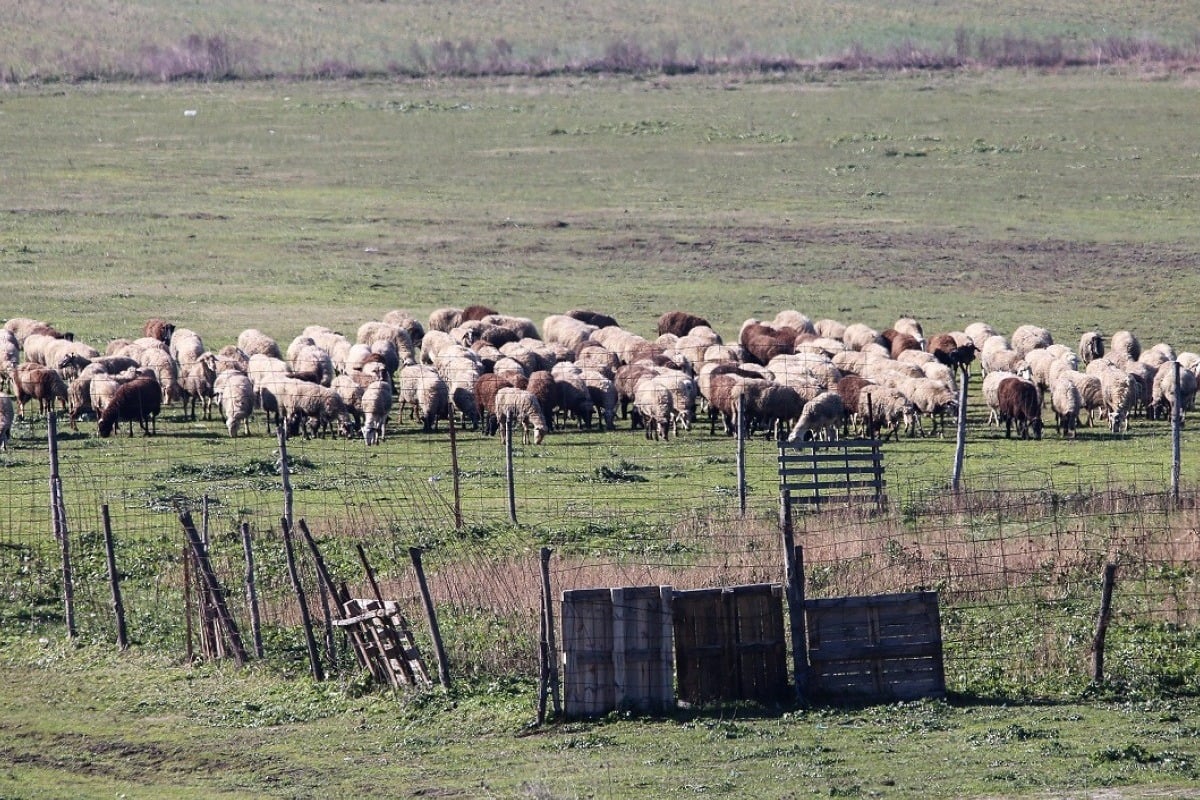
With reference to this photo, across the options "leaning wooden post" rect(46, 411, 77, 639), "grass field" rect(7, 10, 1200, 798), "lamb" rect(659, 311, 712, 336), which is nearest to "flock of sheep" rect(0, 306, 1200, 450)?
"grass field" rect(7, 10, 1200, 798)

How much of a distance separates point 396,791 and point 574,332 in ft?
91.0

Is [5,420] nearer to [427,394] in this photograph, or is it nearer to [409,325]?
[427,394]

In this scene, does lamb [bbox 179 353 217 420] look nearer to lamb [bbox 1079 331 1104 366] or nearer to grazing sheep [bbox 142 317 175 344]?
grazing sheep [bbox 142 317 175 344]

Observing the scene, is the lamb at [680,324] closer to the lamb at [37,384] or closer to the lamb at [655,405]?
the lamb at [655,405]

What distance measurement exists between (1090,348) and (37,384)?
20329 millimetres

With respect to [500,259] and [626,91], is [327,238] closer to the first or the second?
[500,259]

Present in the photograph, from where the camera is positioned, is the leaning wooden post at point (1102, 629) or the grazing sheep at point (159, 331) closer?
the leaning wooden post at point (1102, 629)

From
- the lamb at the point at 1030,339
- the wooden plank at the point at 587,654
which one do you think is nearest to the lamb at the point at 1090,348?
the lamb at the point at 1030,339

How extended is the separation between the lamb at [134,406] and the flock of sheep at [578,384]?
0.03 meters

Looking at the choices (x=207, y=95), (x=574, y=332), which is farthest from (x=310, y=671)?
(x=207, y=95)

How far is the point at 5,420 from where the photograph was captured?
27.7 metres

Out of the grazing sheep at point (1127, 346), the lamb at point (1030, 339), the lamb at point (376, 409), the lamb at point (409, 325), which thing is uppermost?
the lamb at point (409, 325)

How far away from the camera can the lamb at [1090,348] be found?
122ft

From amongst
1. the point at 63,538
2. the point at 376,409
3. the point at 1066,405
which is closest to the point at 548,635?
the point at 63,538
